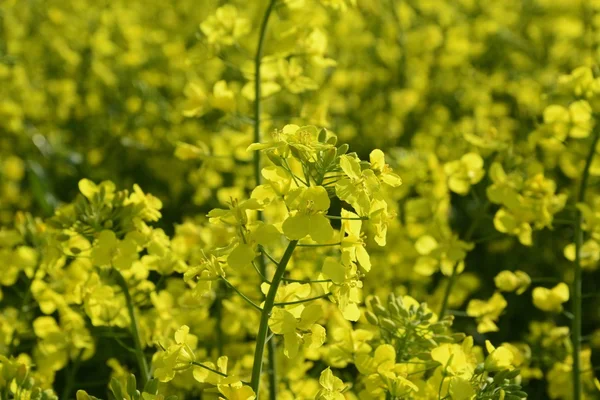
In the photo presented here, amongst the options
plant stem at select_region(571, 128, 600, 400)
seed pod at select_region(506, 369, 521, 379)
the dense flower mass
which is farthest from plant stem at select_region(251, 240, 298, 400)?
plant stem at select_region(571, 128, 600, 400)

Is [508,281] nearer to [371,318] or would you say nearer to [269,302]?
[371,318]

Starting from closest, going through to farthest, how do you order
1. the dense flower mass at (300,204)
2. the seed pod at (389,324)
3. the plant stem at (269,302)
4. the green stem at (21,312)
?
the plant stem at (269,302), the dense flower mass at (300,204), the seed pod at (389,324), the green stem at (21,312)

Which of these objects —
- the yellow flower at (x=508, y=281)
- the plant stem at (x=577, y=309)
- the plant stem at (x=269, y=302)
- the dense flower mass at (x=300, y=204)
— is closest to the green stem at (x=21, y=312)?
the dense flower mass at (x=300, y=204)

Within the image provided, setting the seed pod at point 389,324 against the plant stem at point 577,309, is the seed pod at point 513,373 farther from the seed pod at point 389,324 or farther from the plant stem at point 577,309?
the plant stem at point 577,309

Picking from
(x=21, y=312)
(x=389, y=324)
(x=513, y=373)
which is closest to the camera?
(x=513, y=373)

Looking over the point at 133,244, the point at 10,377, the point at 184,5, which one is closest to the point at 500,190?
the point at 133,244

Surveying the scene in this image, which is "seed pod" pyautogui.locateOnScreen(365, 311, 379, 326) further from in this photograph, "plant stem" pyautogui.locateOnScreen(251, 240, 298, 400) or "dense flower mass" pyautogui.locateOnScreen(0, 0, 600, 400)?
"plant stem" pyautogui.locateOnScreen(251, 240, 298, 400)

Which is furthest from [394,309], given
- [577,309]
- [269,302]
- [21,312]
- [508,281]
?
[21,312]

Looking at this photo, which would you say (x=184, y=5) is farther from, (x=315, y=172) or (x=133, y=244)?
(x=315, y=172)

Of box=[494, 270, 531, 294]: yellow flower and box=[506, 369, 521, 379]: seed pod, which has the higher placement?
box=[506, 369, 521, 379]: seed pod
